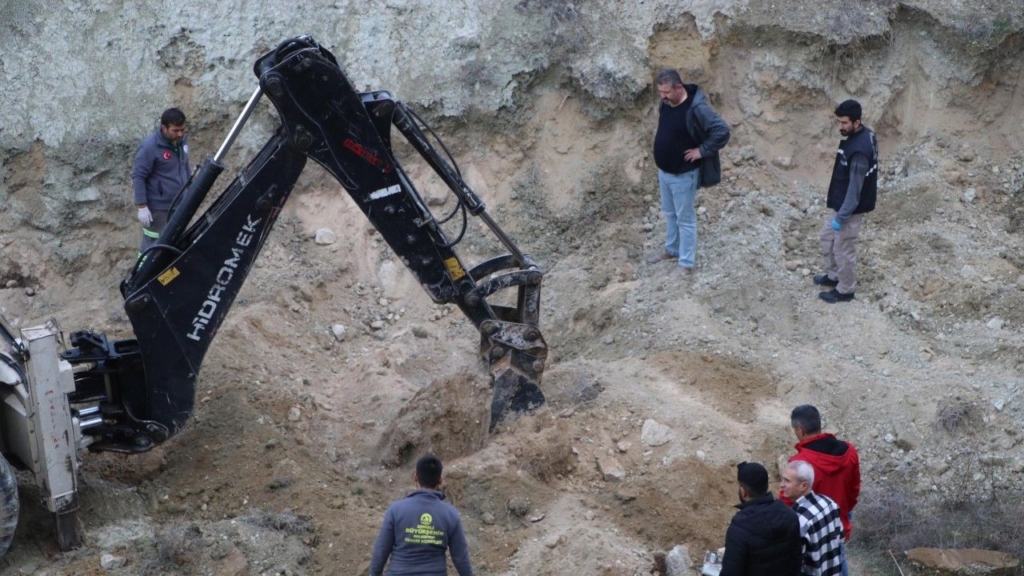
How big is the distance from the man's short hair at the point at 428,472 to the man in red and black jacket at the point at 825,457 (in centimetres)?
182

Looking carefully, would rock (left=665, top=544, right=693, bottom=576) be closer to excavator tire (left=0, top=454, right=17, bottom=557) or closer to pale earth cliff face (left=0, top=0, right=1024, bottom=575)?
pale earth cliff face (left=0, top=0, right=1024, bottom=575)

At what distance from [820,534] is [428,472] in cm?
199

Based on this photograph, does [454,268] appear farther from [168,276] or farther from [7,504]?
[7,504]

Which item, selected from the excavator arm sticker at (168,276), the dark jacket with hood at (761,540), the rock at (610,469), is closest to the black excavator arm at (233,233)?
the excavator arm sticker at (168,276)

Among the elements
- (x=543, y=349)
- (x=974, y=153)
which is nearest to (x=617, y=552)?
(x=543, y=349)

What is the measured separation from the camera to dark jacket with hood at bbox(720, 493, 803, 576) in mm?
5391

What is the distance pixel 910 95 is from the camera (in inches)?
458

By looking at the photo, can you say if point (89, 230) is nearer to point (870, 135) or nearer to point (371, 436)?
point (371, 436)

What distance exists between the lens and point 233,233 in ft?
23.0

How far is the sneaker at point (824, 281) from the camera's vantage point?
9.97 metres

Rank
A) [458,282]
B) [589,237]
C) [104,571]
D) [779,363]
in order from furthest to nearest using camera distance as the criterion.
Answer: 1. [589,237]
2. [779,363]
3. [458,282]
4. [104,571]

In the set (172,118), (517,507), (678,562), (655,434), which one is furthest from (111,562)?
(172,118)

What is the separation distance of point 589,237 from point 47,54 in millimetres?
5914

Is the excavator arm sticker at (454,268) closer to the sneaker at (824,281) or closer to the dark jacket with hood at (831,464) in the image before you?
the dark jacket with hood at (831,464)
